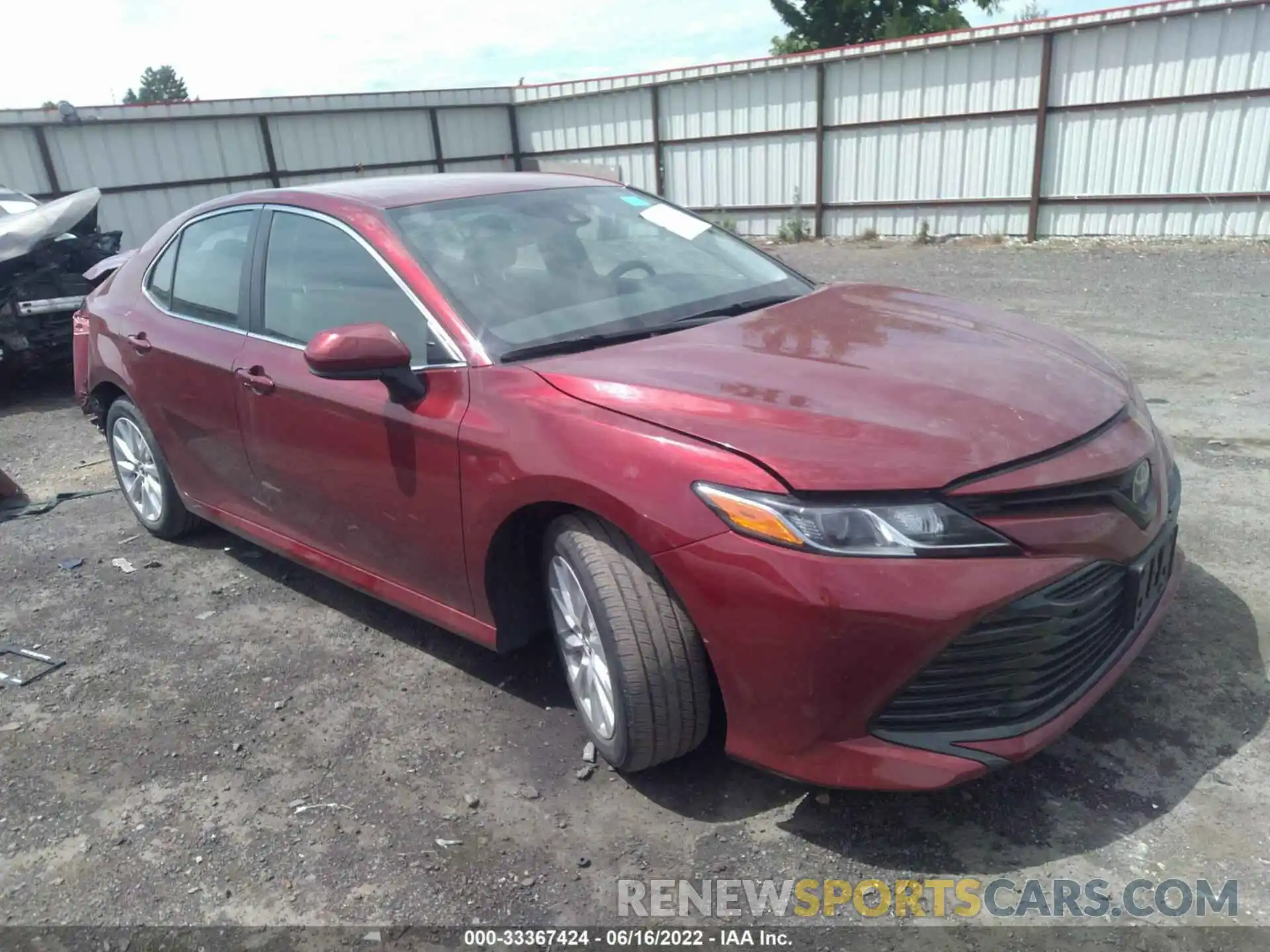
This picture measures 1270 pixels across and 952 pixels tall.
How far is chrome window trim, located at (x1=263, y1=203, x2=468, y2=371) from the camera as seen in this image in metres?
2.93

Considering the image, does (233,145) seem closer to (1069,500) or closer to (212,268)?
(212,268)

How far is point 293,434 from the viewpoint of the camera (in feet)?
11.3

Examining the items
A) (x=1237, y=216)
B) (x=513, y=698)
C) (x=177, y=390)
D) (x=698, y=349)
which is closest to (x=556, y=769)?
(x=513, y=698)

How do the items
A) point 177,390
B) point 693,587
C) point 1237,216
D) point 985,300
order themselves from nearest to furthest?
point 693,587 < point 177,390 < point 985,300 < point 1237,216

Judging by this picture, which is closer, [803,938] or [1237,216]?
[803,938]

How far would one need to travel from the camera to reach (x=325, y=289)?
11.2ft

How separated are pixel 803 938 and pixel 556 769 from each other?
930mm

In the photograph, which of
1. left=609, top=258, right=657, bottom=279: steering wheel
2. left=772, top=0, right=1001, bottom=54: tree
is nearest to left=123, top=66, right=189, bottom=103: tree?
left=772, top=0, right=1001, bottom=54: tree

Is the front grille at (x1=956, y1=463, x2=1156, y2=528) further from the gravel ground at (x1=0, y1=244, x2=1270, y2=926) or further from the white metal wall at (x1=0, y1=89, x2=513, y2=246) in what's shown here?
the white metal wall at (x1=0, y1=89, x2=513, y2=246)

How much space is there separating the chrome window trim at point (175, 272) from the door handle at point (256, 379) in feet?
0.59

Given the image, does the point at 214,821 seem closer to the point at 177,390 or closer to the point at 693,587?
the point at 693,587

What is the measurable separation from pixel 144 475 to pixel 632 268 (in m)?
2.86

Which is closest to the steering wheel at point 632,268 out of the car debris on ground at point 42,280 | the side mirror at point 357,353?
the side mirror at point 357,353

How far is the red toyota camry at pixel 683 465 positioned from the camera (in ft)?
7.18
